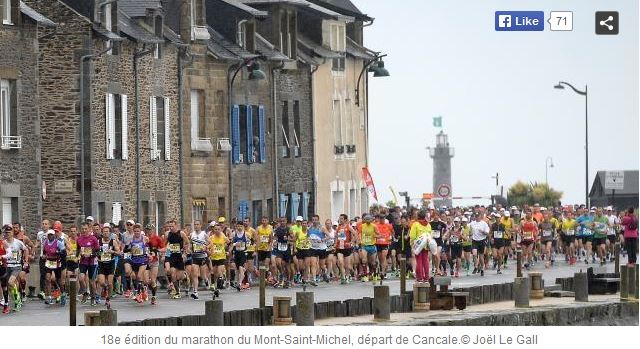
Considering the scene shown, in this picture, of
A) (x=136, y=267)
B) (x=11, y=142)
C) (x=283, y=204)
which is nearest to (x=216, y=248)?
(x=136, y=267)

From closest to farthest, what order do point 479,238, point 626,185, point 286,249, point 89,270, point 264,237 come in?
point 89,270 < point 264,237 < point 286,249 < point 479,238 < point 626,185

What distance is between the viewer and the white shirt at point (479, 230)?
60.2 m

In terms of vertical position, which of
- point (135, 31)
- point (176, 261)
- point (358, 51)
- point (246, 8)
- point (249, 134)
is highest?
point (246, 8)

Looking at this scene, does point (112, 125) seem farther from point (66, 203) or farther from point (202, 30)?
point (202, 30)

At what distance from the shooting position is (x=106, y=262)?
1850 inches

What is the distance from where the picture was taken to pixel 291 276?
5466 cm

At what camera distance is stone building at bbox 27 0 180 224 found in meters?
59.6

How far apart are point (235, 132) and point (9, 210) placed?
1576cm

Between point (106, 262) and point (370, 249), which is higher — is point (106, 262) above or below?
above

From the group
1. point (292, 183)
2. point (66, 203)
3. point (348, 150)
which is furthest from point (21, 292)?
point (348, 150)

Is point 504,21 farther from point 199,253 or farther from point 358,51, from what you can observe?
point 358,51

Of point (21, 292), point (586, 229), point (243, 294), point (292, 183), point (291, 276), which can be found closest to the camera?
point (21, 292)

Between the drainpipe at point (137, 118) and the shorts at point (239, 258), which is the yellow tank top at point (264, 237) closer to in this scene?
the shorts at point (239, 258)

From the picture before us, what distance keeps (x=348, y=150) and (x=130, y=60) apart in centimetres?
2077
